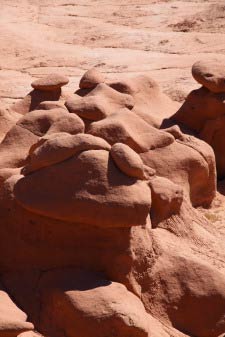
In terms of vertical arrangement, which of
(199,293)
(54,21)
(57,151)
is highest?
(57,151)

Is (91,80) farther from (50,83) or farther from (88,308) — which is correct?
(88,308)

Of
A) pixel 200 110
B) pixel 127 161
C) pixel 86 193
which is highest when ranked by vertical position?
pixel 127 161

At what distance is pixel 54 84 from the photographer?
914cm

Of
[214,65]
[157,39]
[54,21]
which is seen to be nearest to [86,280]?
[214,65]

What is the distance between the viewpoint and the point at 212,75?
9.44m

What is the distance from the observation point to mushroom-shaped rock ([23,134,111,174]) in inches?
247

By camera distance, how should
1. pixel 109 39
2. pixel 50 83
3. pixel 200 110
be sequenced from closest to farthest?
pixel 50 83 < pixel 200 110 < pixel 109 39

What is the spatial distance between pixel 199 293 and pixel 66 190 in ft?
4.70

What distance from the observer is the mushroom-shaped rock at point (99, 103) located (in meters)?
8.20

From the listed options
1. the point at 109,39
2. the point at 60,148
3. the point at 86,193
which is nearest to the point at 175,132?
the point at 60,148

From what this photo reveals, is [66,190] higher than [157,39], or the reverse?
[66,190]

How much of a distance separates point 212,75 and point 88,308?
437cm

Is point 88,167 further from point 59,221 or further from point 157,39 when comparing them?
point 157,39

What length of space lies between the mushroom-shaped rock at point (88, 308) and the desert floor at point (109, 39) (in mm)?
4583
